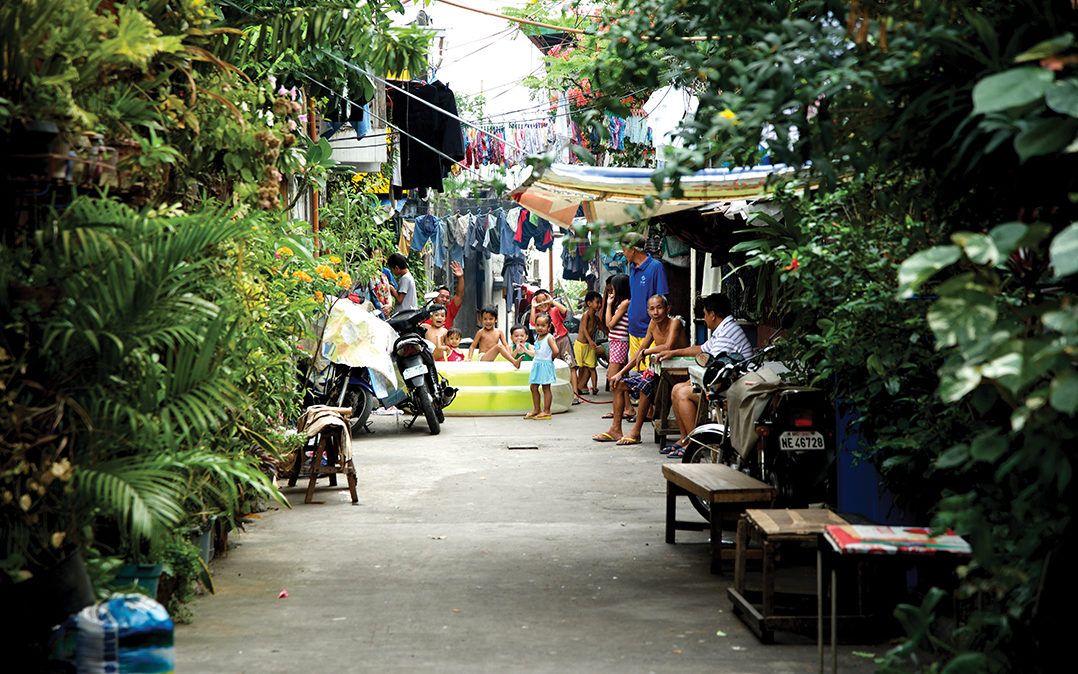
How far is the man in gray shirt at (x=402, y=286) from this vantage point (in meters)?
15.7

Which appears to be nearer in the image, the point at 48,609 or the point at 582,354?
the point at 48,609

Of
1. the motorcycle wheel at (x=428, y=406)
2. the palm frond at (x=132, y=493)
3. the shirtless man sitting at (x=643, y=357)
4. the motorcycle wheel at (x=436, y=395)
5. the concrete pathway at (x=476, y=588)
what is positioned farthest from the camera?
the motorcycle wheel at (x=436, y=395)

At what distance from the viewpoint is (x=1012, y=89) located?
7.53 ft

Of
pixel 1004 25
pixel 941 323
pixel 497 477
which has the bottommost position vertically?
pixel 497 477

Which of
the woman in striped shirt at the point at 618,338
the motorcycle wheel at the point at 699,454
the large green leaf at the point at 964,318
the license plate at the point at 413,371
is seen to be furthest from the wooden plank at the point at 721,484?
the woman in striped shirt at the point at 618,338

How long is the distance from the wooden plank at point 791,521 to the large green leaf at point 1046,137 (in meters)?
3.02

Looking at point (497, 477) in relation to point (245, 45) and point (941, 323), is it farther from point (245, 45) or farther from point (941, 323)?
point (941, 323)

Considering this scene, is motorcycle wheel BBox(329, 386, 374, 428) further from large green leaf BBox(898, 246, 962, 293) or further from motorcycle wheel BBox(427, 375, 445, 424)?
large green leaf BBox(898, 246, 962, 293)

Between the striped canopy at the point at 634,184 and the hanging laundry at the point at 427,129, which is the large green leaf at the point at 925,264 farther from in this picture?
the hanging laundry at the point at 427,129

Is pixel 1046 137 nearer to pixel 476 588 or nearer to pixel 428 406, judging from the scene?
pixel 476 588

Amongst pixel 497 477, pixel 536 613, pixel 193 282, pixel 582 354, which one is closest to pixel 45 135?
pixel 193 282

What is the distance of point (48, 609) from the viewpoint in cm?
390

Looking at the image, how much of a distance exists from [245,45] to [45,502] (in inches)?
150

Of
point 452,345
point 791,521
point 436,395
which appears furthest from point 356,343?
point 452,345
